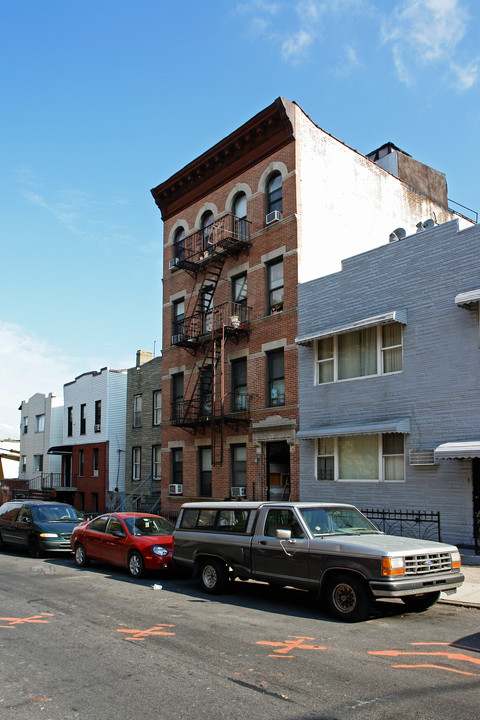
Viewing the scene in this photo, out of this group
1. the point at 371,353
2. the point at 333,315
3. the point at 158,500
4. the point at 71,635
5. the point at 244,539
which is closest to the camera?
the point at 71,635

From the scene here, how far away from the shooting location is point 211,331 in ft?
77.9

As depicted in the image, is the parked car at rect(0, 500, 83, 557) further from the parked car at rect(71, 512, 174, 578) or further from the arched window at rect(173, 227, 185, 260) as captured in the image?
the arched window at rect(173, 227, 185, 260)

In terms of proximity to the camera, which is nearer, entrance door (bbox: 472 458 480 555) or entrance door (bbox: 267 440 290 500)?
entrance door (bbox: 472 458 480 555)

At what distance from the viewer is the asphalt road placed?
5508 millimetres

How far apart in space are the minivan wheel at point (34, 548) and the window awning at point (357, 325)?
943 cm

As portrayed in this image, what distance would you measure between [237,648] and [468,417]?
9519 millimetres

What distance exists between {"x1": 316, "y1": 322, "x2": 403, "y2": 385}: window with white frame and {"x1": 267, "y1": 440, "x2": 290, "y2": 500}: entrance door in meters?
3.21

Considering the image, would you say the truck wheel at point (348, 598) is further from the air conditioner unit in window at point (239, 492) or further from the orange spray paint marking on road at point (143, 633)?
the air conditioner unit in window at point (239, 492)

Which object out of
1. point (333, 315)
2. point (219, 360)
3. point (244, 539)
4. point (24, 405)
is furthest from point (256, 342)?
point (24, 405)

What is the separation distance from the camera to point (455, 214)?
29359 millimetres

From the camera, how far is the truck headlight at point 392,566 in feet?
27.3

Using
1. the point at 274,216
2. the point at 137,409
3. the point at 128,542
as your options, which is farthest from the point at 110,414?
the point at 128,542

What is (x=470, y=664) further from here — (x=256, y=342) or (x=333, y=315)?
(x=256, y=342)

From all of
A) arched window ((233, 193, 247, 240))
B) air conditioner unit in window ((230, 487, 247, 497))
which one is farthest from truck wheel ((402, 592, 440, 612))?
arched window ((233, 193, 247, 240))
